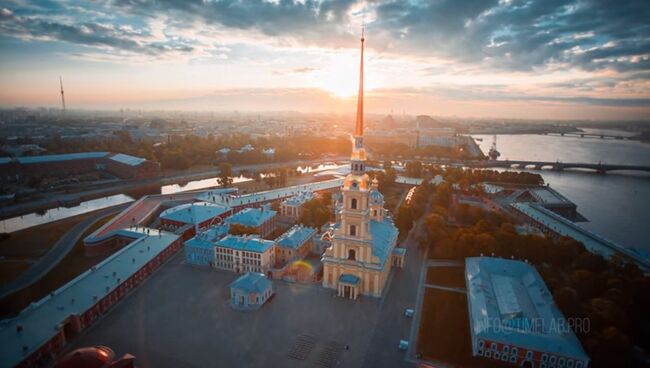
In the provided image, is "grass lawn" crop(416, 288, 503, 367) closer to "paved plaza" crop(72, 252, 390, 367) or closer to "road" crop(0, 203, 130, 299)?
"paved plaza" crop(72, 252, 390, 367)

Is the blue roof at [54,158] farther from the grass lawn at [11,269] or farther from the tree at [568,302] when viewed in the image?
the tree at [568,302]

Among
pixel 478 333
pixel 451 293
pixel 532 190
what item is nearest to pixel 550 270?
pixel 451 293

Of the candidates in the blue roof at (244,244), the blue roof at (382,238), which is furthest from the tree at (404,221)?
the blue roof at (244,244)

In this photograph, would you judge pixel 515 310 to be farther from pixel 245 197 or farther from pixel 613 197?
pixel 613 197

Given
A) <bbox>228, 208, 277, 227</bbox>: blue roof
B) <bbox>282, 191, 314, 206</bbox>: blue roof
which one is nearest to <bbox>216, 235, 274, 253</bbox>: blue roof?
<bbox>228, 208, 277, 227</bbox>: blue roof

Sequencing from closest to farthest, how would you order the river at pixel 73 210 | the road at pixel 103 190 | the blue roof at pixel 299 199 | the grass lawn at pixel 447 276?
the grass lawn at pixel 447 276
the river at pixel 73 210
the blue roof at pixel 299 199
the road at pixel 103 190

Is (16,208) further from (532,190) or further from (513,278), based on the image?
(532,190)
